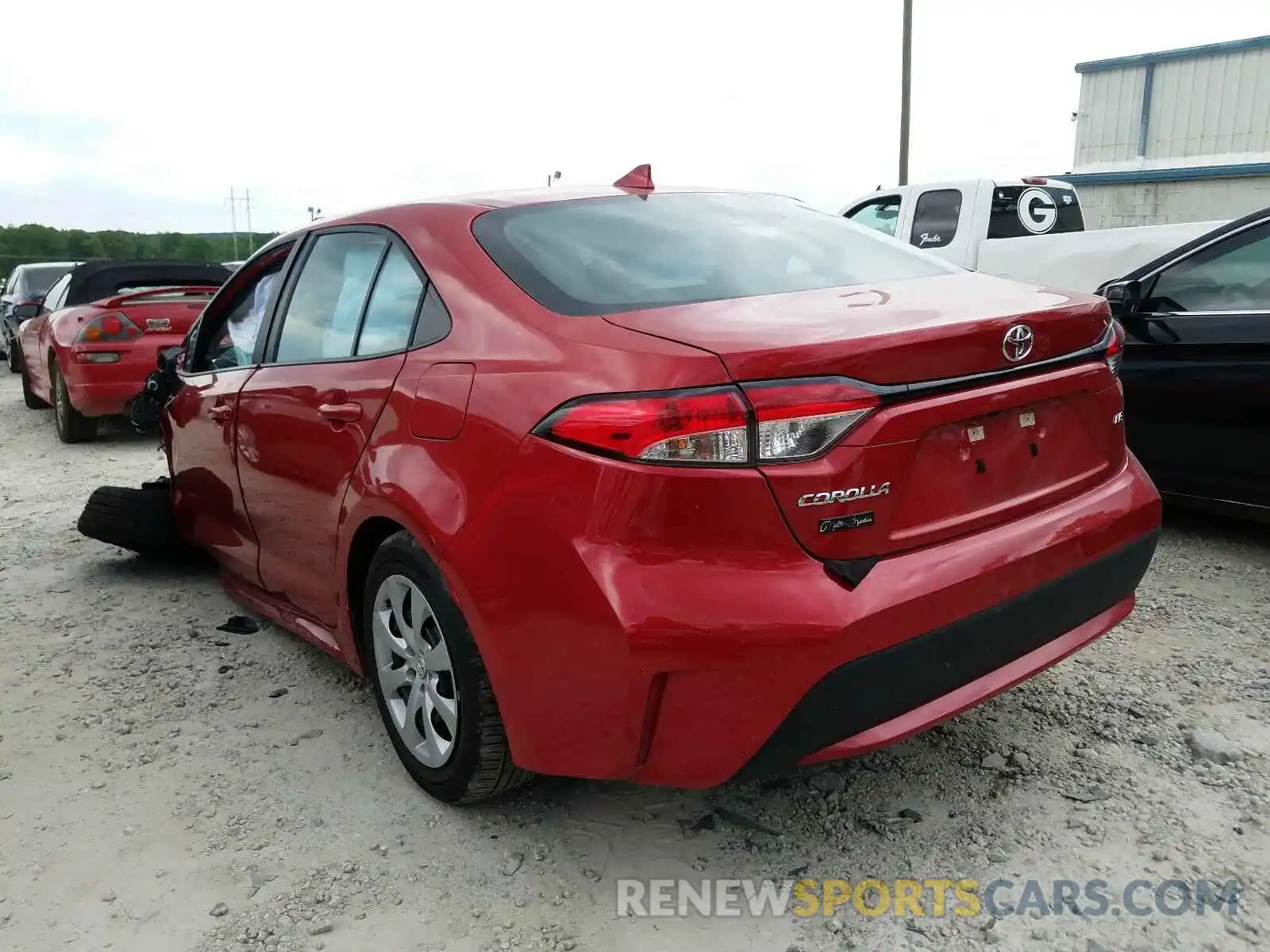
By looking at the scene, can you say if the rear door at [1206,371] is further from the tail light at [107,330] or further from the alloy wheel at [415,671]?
the tail light at [107,330]

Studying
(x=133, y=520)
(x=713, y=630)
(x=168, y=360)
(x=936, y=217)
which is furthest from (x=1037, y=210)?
(x=713, y=630)

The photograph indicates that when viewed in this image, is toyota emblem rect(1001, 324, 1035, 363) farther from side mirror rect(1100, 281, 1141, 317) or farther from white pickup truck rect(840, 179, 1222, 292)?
white pickup truck rect(840, 179, 1222, 292)

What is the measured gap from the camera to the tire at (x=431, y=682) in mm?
2393

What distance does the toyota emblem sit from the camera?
2.22 metres

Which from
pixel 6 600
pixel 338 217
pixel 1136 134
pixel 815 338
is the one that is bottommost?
pixel 6 600

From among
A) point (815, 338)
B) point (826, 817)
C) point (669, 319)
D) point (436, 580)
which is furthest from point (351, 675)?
point (815, 338)

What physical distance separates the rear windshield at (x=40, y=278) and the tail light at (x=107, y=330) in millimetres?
7598

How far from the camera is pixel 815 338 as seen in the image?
2033mm

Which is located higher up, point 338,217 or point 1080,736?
point 338,217

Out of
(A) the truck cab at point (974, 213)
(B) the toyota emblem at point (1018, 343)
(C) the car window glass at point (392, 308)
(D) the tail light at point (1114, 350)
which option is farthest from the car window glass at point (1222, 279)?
(A) the truck cab at point (974, 213)

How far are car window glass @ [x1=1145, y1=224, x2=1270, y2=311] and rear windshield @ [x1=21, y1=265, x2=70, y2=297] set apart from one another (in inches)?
582

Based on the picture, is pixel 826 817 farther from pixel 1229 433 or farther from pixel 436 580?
pixel 1229 433

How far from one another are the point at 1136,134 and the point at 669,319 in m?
21.9

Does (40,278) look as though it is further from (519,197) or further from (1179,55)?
(1179,55)
